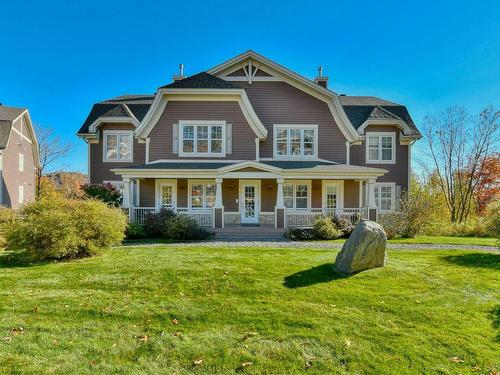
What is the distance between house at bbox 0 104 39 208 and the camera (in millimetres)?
23281

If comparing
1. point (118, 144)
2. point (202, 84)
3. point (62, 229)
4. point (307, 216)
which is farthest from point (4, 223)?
point (307, 216)

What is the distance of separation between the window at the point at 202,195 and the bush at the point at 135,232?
422 centimetres

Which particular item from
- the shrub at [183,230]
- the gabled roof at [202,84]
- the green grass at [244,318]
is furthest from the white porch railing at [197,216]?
the green grass at [244,318]

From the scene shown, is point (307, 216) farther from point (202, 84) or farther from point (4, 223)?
point (4, 223)

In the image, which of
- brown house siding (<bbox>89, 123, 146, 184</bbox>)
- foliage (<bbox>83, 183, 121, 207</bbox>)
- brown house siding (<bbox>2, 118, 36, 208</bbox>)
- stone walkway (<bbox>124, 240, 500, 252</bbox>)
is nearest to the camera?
stone walkway (<bbox>124, 240, 500, 252</bbox>)

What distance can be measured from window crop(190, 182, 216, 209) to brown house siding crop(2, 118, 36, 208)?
1607cm

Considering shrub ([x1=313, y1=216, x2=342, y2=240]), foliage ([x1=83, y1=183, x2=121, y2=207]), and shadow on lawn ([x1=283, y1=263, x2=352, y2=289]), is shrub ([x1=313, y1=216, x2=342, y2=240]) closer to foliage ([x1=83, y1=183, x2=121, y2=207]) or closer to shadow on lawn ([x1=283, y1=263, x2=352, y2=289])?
shadow on lawn ([x1=283, y1=263, x2=352, y2=289])

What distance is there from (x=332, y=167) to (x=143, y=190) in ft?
36.4

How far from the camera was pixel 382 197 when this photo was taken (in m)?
20.9

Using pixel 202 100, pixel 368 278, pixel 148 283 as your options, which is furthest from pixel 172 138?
pixel 368 278

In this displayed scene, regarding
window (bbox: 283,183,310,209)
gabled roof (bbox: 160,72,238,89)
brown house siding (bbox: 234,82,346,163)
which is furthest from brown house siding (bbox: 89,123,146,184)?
window (bbox: 283,183,310,209)

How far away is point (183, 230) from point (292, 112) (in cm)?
1034

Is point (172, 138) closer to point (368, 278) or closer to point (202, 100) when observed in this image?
point (202, 100)

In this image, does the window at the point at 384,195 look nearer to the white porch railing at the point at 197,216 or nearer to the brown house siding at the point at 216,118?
the brown house siding at the point at 216,118
